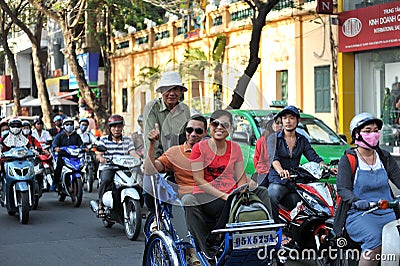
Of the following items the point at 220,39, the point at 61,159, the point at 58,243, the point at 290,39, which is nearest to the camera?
the point at 58,243

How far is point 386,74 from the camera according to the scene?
19109mm

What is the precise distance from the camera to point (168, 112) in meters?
6.92

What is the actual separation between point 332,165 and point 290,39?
45.7ft

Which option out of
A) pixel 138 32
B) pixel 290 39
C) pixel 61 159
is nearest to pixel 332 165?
pixel 61 159

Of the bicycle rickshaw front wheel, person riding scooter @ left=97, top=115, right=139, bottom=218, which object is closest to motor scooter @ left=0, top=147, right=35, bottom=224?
person riding scooter @ left=97, top=115, right=139, bottom=218

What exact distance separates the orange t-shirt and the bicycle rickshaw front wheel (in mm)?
444

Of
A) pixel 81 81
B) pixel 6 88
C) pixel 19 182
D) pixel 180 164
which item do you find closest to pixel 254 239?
pixel 180 164

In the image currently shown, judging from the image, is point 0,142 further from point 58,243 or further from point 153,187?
point 153,187

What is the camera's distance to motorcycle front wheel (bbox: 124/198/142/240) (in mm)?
9609

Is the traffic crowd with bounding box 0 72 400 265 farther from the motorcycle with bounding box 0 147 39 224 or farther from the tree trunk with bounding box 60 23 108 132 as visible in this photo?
the tree trunk with bounding box 60 23 108 132

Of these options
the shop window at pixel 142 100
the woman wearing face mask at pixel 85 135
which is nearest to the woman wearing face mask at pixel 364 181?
the shop window at pixel 142 100

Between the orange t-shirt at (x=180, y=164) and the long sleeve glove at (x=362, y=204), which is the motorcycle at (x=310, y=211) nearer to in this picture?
the long sleeve glove at (x=362, y=204)

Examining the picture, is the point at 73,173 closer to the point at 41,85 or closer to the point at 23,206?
the point at 23,206

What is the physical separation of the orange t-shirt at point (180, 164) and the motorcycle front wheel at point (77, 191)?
22.8ft
